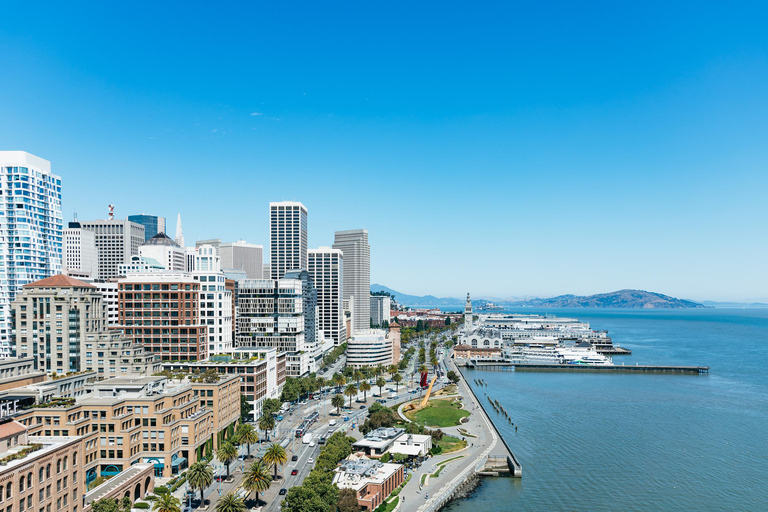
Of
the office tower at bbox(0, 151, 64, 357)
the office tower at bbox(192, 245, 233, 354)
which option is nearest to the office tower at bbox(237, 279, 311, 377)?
the office tower at bbox(192, 245, 233, 354)

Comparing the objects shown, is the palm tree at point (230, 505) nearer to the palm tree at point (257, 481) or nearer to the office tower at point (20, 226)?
the palm tree at point (257, 481)

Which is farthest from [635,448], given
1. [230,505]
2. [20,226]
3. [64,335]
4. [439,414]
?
[20,226]

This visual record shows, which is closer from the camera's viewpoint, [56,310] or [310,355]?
[56,310]

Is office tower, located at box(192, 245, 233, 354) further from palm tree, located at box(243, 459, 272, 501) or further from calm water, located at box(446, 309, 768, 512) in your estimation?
calm water, located at box(446, 309, 768, 512)

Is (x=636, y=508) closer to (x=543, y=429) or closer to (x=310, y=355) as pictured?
(x=543, y=429)

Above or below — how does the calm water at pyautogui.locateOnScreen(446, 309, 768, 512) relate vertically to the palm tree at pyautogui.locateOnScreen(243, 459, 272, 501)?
below

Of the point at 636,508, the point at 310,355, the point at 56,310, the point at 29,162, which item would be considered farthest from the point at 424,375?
the point at 29,162
